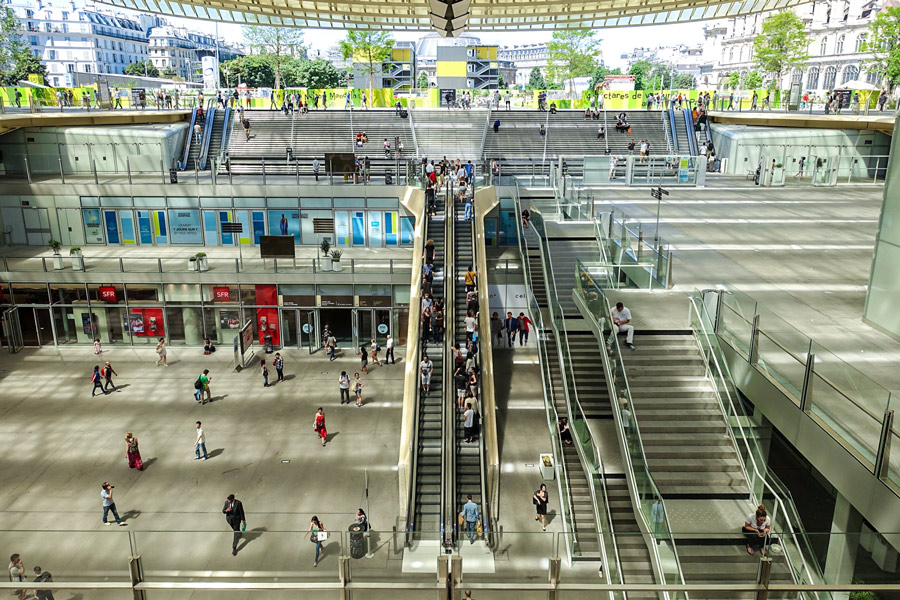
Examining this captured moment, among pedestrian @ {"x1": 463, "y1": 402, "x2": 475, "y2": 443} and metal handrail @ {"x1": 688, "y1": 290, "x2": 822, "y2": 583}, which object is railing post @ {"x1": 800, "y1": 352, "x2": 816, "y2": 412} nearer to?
metal handrail @ {"x1": 688, "y1": 290, "x2": 822, "y2": 583}

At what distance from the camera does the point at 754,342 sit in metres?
10.7

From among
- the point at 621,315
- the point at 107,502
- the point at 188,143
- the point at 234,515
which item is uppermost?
the point at 188,143

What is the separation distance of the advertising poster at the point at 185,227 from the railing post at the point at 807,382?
2611cm

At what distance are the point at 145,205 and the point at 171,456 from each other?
1494cm

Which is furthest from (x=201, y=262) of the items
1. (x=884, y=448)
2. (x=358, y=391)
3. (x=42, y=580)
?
(x=884, y=448)

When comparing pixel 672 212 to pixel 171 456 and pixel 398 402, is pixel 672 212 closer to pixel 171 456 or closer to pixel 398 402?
pixel 398 402

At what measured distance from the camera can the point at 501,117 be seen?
→ 43781 millimetres

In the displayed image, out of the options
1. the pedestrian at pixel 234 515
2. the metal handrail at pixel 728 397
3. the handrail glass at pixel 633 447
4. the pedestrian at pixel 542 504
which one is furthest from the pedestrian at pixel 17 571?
the pedestrian at pixel 542 504

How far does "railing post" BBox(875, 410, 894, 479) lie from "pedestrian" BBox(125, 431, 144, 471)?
16.1 meters

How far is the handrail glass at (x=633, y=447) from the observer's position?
300 inches

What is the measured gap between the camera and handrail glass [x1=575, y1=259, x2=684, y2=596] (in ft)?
25.0

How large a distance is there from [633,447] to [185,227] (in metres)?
24.1

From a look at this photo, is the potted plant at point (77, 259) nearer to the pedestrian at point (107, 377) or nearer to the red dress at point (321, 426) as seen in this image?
the pedestrian at point (107, 377)

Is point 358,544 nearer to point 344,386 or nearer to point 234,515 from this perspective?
point 234,515
